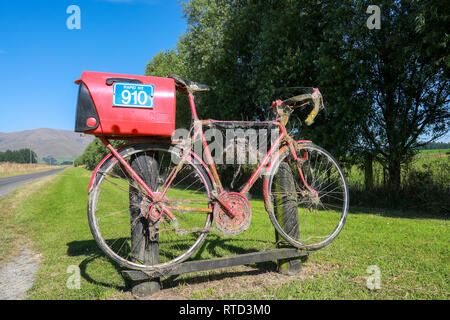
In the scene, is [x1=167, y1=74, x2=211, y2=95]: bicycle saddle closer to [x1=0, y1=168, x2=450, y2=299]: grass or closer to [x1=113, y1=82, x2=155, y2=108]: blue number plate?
[x1=113, y1=82, x2=155, y2=108]: blue number plate

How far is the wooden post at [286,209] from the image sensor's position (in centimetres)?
356

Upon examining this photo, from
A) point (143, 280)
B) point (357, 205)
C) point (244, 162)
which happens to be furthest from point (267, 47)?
point (143, 280)

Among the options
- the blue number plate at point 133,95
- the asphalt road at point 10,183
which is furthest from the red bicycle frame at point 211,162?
the asphalt road at point 10,183

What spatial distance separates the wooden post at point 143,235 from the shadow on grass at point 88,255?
36 centimetres

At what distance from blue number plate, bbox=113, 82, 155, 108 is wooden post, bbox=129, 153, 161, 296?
1.89ft

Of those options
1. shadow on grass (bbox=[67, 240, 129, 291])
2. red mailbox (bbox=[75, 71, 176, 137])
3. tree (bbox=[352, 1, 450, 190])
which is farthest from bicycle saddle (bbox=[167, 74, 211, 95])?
tree (bbox=[352, 1, 450, 190])

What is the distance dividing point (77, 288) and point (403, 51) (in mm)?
9958

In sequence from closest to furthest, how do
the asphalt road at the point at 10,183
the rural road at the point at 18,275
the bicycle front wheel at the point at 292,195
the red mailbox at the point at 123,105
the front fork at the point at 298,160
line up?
the red mailbox at the point at 123,105 < the rural road at the point at 18,275 < the bicycle front wheel at the point at 292,195 < the front fork at the point at 298,160 < the asphalt road at the point at 10,183

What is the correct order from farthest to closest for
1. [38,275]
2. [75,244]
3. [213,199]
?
[75,244] → [38,275] → [213,199]

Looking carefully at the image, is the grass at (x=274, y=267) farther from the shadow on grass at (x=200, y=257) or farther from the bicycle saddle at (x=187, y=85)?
the bicycle saddle at (x=187, y=85)

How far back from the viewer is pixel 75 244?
196 inches

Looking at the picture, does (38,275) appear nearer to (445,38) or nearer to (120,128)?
(120,128)

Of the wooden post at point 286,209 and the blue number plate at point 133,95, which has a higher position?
the blue number plate at point 133,95

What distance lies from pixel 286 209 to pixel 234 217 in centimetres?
76
